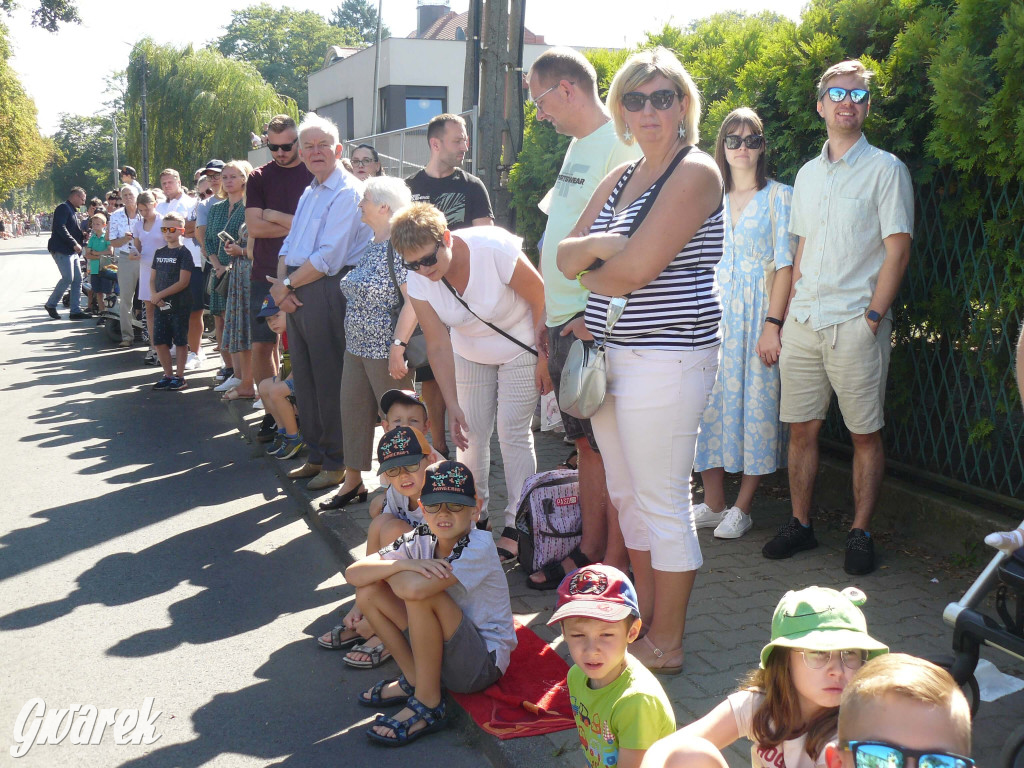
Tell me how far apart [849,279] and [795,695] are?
9.55 ft

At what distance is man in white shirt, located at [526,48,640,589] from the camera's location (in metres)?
4.51

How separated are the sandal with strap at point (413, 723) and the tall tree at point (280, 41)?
102191 millimetres

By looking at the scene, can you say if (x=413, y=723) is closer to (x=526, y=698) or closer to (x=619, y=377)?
(x=526, y=698)

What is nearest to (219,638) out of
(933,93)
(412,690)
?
(412,690)

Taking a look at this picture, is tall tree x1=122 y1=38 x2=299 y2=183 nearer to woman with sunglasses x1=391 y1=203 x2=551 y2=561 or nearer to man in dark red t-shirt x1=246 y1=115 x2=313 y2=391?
man in dark red t-shirt x1=246 y1=115 x2=313 y2=391

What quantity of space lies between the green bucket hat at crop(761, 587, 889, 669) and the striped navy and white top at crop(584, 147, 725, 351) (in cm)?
145

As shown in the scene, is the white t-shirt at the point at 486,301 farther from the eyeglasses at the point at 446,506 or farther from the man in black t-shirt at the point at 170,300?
the man in black t-shirt at the point at 170,300

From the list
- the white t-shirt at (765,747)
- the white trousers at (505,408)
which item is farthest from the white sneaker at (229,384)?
the white t-shirt at (765,747)

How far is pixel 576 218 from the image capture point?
4.60 metres

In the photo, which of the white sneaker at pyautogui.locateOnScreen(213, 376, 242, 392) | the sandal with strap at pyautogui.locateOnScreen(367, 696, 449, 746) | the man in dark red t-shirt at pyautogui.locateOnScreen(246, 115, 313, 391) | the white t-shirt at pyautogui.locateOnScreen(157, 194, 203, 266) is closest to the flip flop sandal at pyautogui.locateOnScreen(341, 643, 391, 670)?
the sandal with strap at pyautogui.locateOnScreen(367, 696, 449, 746)

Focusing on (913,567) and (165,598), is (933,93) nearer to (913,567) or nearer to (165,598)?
(913,567)

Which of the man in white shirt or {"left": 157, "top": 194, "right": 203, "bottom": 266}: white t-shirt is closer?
the man in white shirt

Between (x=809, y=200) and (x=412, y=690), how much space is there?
10.1 ft

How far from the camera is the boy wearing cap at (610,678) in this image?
Result: 260 centimetres
